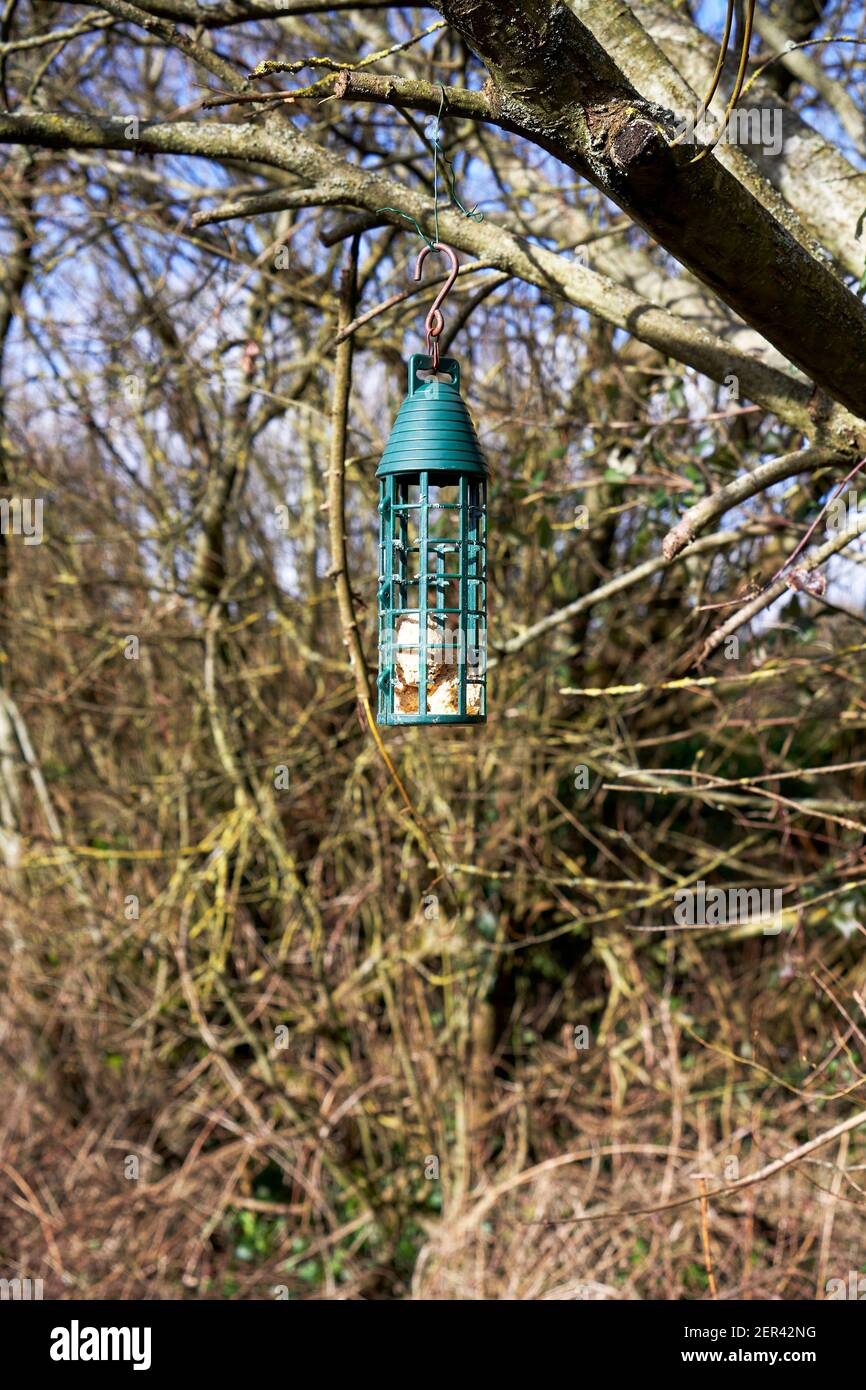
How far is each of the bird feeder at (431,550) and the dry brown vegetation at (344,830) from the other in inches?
71.5

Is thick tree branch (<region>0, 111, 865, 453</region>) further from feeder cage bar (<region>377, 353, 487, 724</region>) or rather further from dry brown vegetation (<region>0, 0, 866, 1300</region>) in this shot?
dry brown vegetation (<region>0, 0, 866, 1300</region>)

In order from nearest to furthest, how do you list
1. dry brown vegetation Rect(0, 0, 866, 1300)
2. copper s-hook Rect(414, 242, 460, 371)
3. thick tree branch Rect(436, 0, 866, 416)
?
thick tree branch Rect(436, 0, 866, 416) < copper s-hook Rect(414, 242, 460, 371) < dry brown vegetation Rect(0, 0, 866, 1300)

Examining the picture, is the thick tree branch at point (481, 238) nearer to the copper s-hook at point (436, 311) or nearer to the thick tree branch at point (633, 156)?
the copper s-hook at point (436, 311)

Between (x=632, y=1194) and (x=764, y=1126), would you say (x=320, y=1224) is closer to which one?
(x=632, y=1194)

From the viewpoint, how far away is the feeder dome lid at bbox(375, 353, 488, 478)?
2.34 metres

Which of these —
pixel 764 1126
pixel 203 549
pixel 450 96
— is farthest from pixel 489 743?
pixel 450 96

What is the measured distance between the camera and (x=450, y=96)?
2045mm

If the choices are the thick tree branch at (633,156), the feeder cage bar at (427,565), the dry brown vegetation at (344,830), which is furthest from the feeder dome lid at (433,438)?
the dry brown vegetation at (344,830)

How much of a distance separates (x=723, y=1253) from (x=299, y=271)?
4.61 meters

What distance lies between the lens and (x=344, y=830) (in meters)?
5.57

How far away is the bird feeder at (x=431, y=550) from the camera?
7.73 ft

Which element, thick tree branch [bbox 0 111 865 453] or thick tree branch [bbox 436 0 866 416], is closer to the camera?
thick tree branch [bbox 436 0 866 416]

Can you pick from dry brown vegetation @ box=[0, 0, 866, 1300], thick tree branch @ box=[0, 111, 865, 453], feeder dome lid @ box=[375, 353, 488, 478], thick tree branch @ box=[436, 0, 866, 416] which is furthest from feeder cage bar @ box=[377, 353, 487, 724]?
dry brown vegetation @ box=[0, 0, 866, 1300]

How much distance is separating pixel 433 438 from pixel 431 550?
14.1 inches
